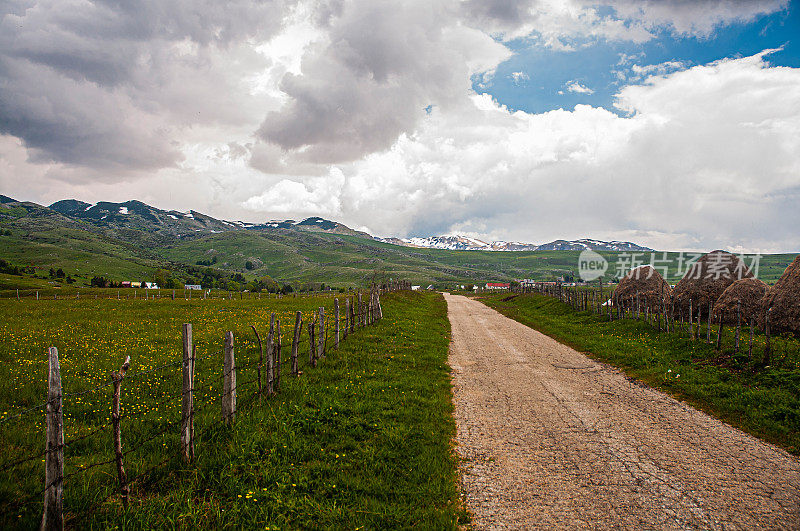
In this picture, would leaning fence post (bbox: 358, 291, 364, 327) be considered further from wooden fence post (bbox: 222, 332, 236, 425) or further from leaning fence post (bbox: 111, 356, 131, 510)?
leaning fence post (bbox: 111, 356, 131, 510)

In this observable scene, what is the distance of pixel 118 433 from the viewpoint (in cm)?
683

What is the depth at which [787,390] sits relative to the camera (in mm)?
12008

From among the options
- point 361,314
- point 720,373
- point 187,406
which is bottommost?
point 720,373

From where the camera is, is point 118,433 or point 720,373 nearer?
point 118,433

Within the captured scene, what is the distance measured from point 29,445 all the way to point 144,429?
204cm

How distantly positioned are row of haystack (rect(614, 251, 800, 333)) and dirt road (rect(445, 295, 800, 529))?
7.86 m

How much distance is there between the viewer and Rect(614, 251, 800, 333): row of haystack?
62.4 ft

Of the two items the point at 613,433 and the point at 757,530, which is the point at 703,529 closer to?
the point at 757,530

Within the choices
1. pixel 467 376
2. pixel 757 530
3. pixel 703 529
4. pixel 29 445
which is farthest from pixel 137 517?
pixel 467 376

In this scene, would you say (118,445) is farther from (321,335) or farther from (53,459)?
(321,335)

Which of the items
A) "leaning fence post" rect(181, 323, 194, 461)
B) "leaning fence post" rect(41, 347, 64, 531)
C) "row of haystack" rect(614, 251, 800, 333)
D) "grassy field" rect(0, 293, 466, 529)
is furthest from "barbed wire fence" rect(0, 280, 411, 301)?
"leaning fence post" rect(41, 347, 64, 531)

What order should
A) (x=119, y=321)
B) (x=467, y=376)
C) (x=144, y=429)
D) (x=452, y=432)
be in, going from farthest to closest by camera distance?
(x=119, y=321)
(x=467, y=376)
(x=452, y=432)
(x=144, y=429)

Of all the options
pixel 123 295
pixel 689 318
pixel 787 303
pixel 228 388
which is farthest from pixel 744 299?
pixel 123 295

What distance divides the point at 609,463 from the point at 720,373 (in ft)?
30.4
